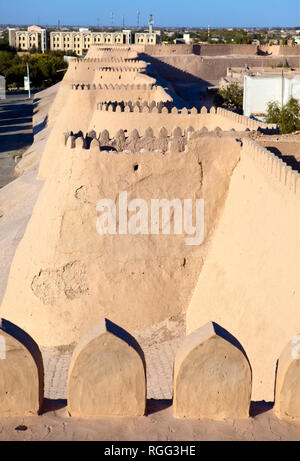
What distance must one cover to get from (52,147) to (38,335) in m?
10.3

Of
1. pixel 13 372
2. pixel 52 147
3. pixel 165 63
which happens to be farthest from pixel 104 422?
pixel 165 63

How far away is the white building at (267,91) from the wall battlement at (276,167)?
43.7 ft

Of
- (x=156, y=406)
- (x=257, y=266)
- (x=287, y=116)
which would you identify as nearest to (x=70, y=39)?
(x=287, y=116)

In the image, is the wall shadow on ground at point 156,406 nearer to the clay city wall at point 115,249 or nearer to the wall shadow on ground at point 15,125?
the clay city wall at point 115,249

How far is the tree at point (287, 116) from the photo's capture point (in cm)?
1873

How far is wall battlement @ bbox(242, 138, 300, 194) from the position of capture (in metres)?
6.63

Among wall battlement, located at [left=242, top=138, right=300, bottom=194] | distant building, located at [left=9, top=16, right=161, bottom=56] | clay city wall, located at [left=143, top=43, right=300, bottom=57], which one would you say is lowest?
wall battlement, located at [left=242, top=138, right=300, bottom=194]

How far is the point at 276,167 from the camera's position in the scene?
7195 millimetres

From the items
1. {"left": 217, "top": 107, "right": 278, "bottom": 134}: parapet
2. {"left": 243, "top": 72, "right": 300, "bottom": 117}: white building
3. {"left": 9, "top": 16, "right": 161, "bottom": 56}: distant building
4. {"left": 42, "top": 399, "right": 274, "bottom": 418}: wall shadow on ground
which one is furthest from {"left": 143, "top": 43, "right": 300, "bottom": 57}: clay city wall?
{"left": 42, "top": 399, "right": 274, "bottom": 418}: wall shadow on ground

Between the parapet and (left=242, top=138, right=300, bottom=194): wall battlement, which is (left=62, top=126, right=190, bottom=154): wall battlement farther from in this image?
(left=242, top=138, right=300, bottom=194): wall battlement

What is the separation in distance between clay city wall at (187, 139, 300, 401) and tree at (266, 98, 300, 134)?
33.1ft

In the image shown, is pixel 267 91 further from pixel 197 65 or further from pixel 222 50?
pixel 222 50

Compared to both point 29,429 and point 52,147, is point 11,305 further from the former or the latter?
point 52,147

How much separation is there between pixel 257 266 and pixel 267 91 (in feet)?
52.0
